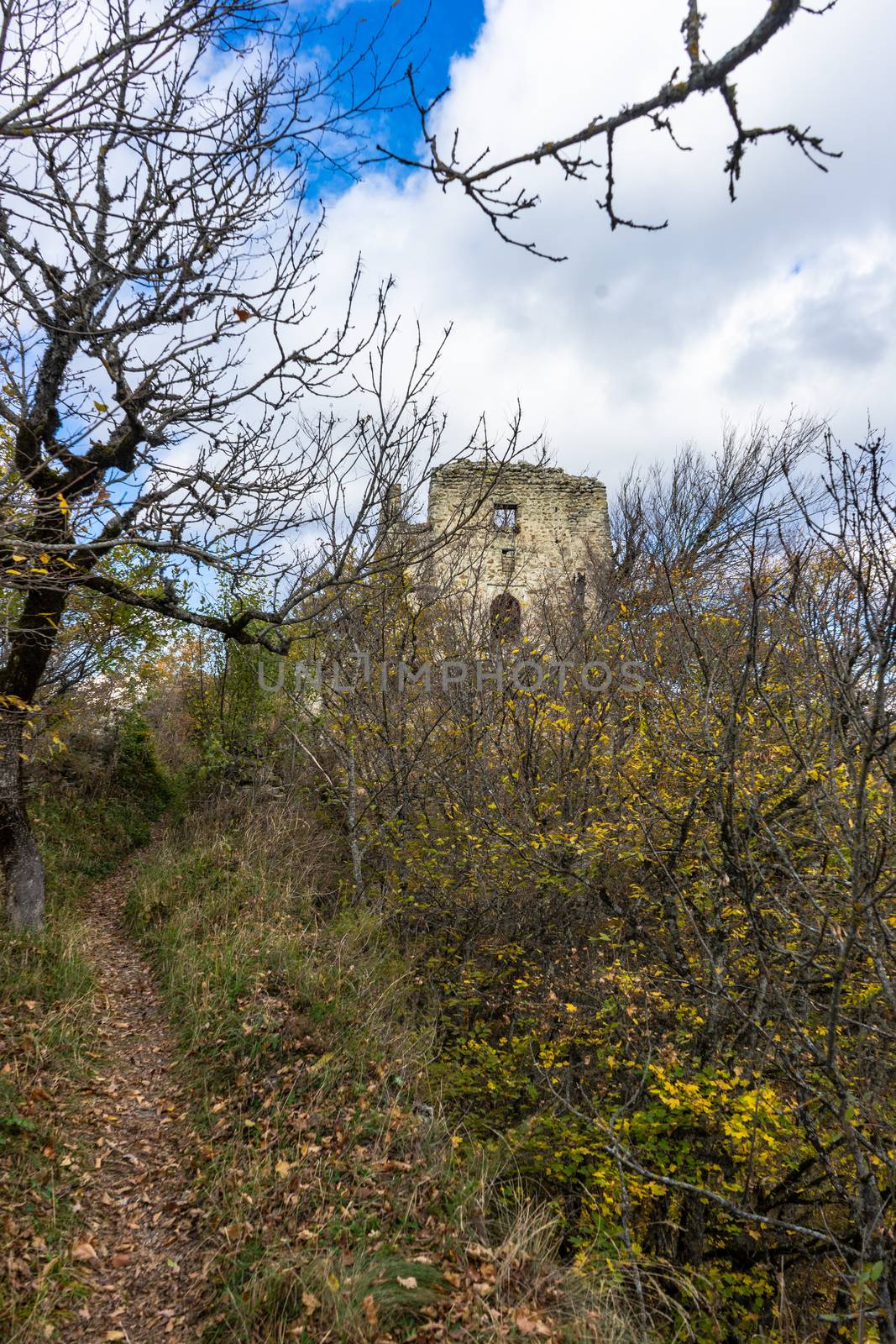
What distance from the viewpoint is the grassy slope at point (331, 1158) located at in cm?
274

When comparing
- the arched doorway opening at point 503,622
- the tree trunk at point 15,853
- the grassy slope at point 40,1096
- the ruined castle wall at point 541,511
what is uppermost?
the ruined castle wall at point 541,511

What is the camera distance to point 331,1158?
363 cm

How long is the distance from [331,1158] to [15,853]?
13.1 feet

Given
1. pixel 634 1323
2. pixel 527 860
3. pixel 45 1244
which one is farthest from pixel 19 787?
pixel 634 1323

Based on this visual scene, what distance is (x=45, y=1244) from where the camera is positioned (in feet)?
10.1

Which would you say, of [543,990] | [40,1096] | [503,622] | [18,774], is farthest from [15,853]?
[503,622]

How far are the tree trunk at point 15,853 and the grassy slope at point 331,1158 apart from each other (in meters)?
1.04

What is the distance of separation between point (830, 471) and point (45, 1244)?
4815 mm

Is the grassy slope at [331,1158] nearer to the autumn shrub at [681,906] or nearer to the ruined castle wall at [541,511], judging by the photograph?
the autumn shrub at [681,906]

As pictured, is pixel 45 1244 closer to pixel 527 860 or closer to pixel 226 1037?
pixel 226 1037

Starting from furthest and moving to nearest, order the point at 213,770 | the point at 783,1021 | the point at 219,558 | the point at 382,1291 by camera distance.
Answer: the point at 213,770 < the point at 219,558 < the point at 783,1021 < the point at 382,1291

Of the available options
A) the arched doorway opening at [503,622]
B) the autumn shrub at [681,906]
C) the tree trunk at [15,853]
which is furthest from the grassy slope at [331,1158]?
the arched doorway opening at [503,622]

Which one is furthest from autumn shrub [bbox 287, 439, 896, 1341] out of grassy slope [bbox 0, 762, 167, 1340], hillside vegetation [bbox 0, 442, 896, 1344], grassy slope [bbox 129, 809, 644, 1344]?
grassy slope [bbox 0, 762, 167, 1340]

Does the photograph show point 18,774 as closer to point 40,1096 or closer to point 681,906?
point 40,1096
